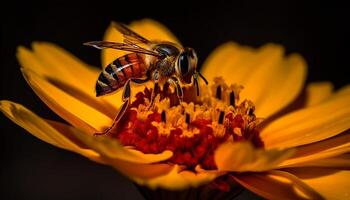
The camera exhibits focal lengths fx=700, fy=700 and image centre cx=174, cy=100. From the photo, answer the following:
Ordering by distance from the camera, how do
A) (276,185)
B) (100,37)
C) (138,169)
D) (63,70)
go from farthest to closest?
(100,37) → (63,70) → (276,185) → (138,169)

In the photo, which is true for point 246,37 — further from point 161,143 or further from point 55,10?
point 161,143

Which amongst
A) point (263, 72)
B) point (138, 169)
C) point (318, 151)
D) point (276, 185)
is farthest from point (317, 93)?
point (138, 169)

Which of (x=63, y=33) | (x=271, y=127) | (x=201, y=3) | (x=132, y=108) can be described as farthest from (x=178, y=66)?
(x=201, y=3)

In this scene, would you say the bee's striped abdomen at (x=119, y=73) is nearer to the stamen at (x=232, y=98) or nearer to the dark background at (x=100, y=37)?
the stamen at (x=232, y=98)

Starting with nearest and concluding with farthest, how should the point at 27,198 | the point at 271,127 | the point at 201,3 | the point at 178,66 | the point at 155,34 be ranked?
the point at 178,66
the point at 271,127
the point at 155,34
the point at 27,198
the point at 201,3

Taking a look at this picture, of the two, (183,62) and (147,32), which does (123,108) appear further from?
(147,32)

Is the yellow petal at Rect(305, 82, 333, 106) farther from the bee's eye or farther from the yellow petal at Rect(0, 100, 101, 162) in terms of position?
the yellow petal at Rect(0, 100, 101, 162)
